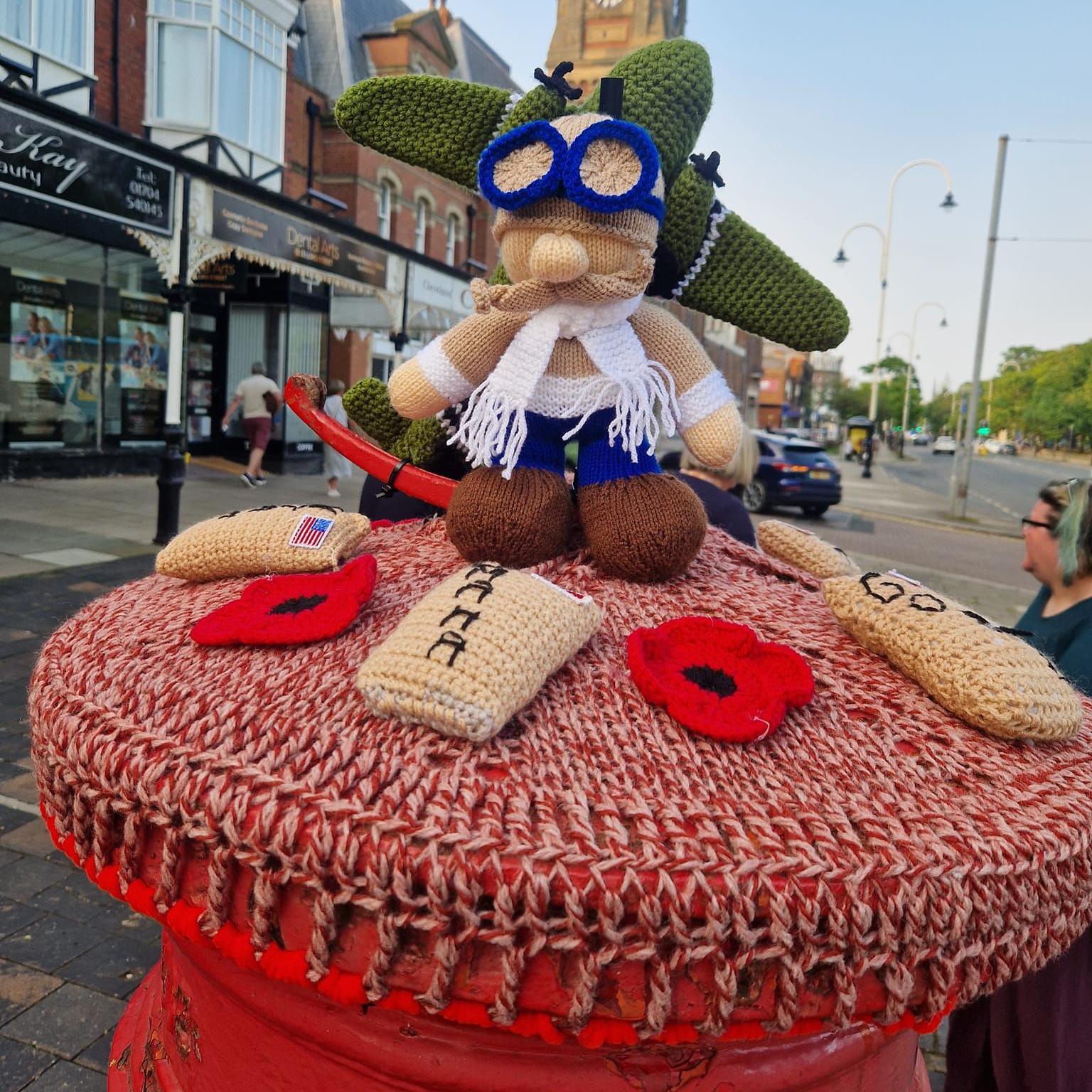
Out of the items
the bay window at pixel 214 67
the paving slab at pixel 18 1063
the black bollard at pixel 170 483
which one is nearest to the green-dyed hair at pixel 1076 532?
the paving slab at pixel 18 1063

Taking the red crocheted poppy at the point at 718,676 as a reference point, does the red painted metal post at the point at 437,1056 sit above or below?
below

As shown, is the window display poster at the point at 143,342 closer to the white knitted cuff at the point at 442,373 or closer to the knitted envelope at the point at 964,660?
the white knitted cuff at the point at 442,373

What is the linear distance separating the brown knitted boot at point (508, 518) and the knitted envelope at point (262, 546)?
196mm

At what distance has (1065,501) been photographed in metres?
2.98

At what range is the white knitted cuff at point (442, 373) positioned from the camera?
1.38 metres

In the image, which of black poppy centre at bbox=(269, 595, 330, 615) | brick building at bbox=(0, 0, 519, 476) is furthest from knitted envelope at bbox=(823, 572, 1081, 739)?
brick building at bbox=(0, 0, 519, 476)

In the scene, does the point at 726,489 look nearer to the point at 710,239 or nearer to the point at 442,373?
the point at 710,239

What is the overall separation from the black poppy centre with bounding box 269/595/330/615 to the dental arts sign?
9728mm

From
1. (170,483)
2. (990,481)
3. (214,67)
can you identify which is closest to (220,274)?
(214,67)

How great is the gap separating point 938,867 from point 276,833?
1.99ft

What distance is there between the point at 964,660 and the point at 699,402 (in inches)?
22.5

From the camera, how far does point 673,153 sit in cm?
135

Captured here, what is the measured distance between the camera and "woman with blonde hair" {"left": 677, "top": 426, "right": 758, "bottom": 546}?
3.28 m

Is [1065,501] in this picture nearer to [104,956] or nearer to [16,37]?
[104,956]
